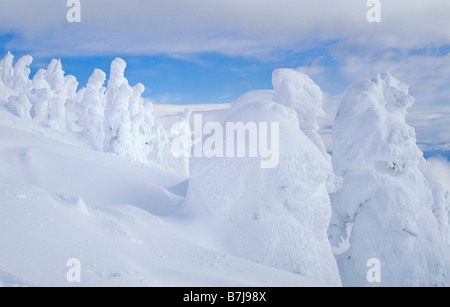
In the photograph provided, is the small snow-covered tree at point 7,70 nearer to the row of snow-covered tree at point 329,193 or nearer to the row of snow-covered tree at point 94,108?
the row of snow-covered tree at point 94,108

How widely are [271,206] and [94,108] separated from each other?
47057mm

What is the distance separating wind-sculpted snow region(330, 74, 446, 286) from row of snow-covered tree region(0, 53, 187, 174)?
29858 mm

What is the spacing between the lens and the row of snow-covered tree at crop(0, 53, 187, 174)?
132 feet

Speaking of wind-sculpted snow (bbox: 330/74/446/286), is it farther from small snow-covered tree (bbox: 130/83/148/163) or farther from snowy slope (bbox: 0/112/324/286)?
small snow-covered tree (bbox: 130/83/148/163)

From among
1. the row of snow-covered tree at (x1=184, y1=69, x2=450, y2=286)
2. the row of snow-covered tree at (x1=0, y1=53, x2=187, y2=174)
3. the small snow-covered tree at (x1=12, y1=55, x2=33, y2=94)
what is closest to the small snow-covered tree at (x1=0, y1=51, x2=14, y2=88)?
the row of snow-covered tree at (x1=0, y1=53, x2=187, y2=174)

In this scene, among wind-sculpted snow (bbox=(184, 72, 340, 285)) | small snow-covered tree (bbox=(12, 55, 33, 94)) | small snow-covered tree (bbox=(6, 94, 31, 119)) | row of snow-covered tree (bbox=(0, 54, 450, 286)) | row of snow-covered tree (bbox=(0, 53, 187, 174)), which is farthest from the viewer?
small snow-covered tree (bbox=(12, 55, 33, 94))

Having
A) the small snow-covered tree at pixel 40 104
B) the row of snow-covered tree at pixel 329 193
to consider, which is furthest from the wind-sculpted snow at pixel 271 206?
the small snow-covered tree at pixel 40 104

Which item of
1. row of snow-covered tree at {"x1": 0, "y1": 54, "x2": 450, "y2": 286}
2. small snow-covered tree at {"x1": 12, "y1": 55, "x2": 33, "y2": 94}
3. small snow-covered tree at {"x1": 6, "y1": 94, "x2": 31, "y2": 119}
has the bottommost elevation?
row of snow-covered tree at {"x1": 0, "y1": 54, "x2": 450, "y2": 286}

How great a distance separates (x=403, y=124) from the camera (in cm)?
1412
